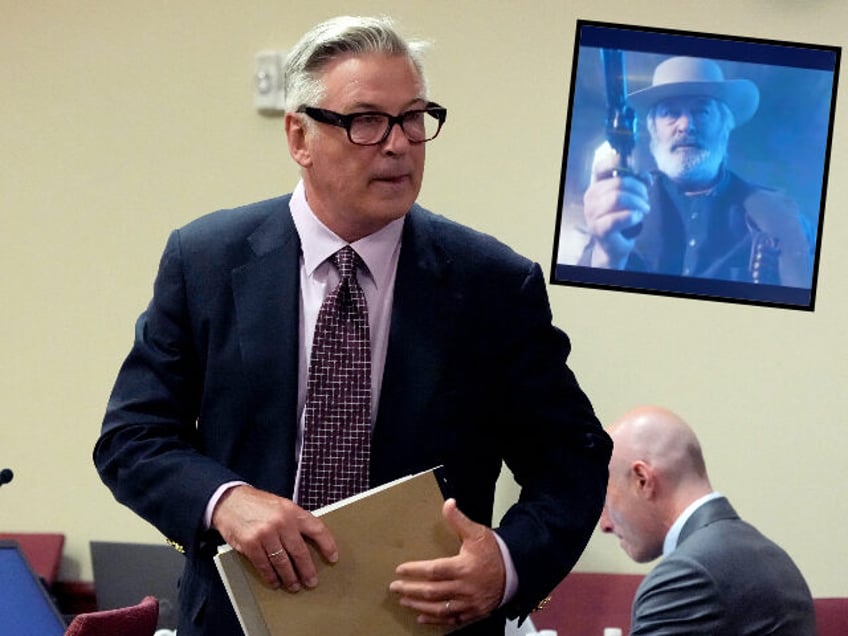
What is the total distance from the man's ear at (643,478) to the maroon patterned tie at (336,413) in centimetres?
195

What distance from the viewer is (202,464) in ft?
5.65

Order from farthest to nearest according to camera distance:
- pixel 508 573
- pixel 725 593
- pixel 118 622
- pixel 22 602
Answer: pixel 725 593 → pixel 22 602 → pixel 118 622 → pixel 508 573

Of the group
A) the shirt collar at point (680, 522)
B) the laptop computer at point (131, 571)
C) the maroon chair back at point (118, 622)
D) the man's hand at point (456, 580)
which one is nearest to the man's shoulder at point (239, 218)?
the man's hand at point (456, 580)

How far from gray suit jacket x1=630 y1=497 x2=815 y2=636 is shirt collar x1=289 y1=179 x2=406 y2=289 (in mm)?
1516

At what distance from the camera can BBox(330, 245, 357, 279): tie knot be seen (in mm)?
1814

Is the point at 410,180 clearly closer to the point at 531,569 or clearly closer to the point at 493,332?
the point at 493,332

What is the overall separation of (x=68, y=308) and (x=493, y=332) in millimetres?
3004

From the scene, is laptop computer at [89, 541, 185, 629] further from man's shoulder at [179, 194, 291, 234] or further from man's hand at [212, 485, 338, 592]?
man's hand at [212, 485, 338, 592]

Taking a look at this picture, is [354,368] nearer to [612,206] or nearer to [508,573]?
[508,573]

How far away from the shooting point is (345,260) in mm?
1819

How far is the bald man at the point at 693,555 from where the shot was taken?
3.12m

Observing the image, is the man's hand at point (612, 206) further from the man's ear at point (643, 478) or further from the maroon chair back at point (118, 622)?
the maroon chair back at point (118, 622)

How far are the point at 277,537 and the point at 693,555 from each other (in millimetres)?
1756

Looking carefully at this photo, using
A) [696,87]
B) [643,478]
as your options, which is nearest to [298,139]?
[643,478]
